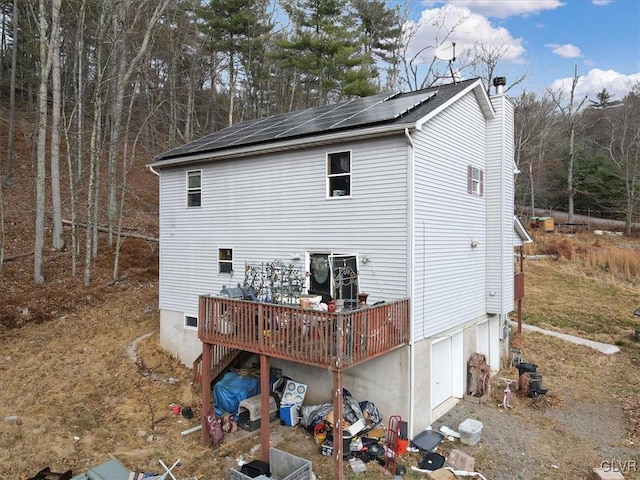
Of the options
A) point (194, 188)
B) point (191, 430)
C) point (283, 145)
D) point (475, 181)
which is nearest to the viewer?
point (191, 430)

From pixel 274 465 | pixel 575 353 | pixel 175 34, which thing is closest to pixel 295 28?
pixel 175 34

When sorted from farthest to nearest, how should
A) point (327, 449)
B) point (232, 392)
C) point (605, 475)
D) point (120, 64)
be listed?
point (120, 64) < point (232, 392) < point (327, 449) < point (605, 475)

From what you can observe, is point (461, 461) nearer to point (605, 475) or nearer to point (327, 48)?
point (605, 475)

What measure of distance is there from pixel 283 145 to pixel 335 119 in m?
1.56

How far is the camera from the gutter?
30.0 feet

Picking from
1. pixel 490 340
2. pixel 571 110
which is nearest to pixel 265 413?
pixel 490 340

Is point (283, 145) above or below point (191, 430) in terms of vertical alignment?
above

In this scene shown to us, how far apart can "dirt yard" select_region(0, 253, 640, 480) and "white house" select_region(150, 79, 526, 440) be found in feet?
4.51

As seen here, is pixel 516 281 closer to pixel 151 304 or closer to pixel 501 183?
pixel 501 183

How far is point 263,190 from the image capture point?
11.6 m

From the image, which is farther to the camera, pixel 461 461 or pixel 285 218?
pixel 285 218

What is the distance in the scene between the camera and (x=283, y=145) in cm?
1073

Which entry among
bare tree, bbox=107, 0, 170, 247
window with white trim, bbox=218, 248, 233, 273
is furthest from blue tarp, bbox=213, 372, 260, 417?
bare tree, bbox=107, 0, 170, 247

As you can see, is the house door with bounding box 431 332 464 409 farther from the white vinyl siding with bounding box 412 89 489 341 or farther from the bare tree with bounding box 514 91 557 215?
the bare tree with bounding box 514 91 557 215
